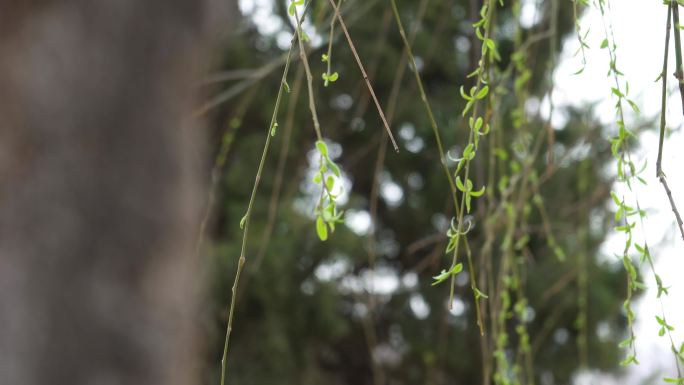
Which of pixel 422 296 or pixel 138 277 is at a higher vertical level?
pixel 422 296

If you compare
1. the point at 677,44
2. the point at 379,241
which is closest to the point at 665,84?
the point at 677,44

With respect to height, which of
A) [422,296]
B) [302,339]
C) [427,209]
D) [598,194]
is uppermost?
[427,209]

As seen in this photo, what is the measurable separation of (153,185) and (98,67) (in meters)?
0.08

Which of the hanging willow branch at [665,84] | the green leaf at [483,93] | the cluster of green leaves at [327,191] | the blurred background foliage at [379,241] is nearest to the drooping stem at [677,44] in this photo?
the hanging willow branch at [665,84]

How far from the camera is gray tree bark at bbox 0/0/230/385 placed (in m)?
0.59

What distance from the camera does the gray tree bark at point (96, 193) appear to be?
592 millimetres

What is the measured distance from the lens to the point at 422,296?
4559 millimetres

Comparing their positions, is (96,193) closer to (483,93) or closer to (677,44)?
(483,93)

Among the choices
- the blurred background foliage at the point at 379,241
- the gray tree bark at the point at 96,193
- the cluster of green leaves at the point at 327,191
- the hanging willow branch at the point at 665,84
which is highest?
the blurred background foliage at the point at 379,241

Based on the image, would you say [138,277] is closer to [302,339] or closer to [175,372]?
[175,372]

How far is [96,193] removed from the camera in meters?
0.61

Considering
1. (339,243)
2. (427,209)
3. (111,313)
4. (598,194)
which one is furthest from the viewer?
(427,209)

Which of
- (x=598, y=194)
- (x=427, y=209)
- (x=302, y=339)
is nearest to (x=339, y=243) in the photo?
(x=302, y=339)

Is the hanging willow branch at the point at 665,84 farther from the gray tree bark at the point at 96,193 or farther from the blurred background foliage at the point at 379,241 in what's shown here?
the blurred background foliage at the point at 379,241
